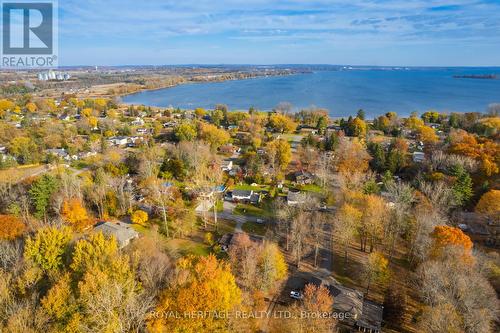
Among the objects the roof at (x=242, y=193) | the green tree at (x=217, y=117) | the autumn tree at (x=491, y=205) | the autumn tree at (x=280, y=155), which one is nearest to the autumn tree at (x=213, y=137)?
the autumn tree at (x=280, y=155)

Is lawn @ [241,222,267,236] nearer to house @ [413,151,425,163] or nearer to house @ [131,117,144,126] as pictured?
house @ [413,151,425,163]

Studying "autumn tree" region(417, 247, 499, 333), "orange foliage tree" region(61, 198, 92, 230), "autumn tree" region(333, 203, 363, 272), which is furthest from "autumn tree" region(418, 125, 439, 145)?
"orange foliage tree" region(61, 198, 92, 230)

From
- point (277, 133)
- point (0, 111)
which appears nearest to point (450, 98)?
point (277, 133)

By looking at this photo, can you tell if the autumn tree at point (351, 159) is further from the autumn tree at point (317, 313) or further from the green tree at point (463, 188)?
the autumn tree at point (317, 313)

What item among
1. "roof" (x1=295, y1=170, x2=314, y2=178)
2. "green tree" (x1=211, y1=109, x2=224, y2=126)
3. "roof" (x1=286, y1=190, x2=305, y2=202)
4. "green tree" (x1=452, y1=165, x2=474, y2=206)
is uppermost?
"green tree" (x1=211, y1=109, x2=224, y2=126)

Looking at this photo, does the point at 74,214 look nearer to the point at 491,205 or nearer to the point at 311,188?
the point at 311,188

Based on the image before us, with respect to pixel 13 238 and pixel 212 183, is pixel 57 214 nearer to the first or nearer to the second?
pixel 13 238

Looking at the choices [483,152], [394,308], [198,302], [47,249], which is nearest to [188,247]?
[47,249]

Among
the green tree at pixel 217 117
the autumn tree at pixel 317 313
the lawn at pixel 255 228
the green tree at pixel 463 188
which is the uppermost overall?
the green tree at pixel 217 117
